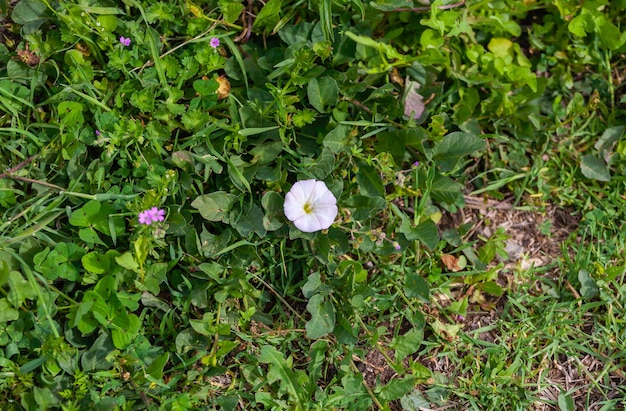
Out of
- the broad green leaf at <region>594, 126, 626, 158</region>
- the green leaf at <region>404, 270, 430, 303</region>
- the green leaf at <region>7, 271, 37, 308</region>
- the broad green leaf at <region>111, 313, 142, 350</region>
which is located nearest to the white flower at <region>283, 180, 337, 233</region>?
the green leaf at <region>404, 270, 430, 303</region>

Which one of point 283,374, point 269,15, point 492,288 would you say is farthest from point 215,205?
point 492,288

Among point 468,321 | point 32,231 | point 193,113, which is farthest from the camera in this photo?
point 468,321

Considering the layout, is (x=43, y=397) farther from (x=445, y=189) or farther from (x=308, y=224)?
(x=445, y=189)

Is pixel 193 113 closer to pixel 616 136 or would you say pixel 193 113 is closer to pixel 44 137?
pixel 44 137

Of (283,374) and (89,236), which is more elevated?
(89,236)

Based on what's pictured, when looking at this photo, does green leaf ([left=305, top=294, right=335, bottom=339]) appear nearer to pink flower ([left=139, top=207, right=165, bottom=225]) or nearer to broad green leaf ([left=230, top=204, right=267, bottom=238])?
broad green leaf ([left=230, top=204, right=267, bottom=238])

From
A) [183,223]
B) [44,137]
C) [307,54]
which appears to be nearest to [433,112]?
[307,54]
